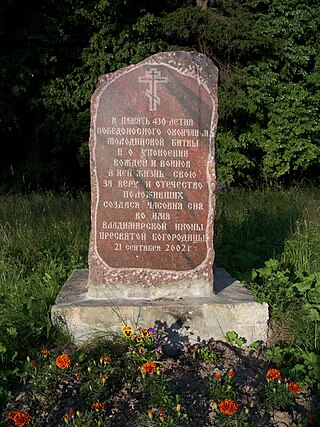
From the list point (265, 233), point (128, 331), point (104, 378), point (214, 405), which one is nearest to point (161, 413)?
point (214, 405)

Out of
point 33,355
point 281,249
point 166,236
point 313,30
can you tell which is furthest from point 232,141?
point 33,355

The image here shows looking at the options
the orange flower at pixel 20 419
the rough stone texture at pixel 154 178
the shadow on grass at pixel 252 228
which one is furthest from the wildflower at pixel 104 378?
the shadow on grass at pixel 252 228

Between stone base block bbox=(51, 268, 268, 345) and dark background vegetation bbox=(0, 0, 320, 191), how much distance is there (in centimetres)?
841

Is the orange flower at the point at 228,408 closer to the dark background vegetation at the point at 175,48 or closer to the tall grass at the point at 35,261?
the tall grass at the point at 35,261

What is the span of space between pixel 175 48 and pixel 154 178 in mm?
8640

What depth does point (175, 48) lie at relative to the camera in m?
11.5

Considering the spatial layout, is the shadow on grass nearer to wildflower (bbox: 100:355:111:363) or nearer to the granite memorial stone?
the granite memorial stone

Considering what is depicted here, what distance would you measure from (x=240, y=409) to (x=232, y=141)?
9.89 m

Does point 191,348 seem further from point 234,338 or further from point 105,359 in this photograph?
point 105,359

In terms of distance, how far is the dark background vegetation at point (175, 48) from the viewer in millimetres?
11617

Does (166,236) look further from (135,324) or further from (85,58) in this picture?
(85,58)

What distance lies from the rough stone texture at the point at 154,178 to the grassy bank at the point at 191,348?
491mm

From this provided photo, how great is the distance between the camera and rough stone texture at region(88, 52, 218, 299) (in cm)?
356

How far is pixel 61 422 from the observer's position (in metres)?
2.64
